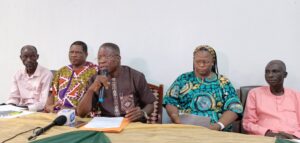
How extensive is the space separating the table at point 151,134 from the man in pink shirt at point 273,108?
77cm

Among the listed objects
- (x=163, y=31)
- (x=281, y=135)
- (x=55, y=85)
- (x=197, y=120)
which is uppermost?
(x=163, y=31)

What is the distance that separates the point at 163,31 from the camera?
2.89 metres

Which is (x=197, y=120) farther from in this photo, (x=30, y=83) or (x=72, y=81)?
(x=30, y=83)

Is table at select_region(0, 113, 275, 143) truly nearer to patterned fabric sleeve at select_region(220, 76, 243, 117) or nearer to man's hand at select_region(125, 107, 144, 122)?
Result: man's hand at select_region(125, 107, 144, 122)

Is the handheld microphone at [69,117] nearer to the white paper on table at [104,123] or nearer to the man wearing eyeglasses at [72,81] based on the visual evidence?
the white paper on table at [104,123]

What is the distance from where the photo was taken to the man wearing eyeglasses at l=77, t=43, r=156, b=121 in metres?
2.12

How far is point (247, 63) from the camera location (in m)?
2.72

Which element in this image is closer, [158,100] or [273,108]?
[273,108]

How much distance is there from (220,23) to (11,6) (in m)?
2.43

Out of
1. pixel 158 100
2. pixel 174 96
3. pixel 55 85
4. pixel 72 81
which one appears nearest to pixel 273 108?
pixel 174 96

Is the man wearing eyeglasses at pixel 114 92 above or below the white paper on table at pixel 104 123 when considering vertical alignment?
above

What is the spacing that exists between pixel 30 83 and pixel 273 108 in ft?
7.39

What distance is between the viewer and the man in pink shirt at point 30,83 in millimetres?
2770

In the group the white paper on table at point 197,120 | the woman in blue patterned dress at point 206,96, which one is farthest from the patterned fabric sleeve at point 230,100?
the white paper on table at point 197,120
